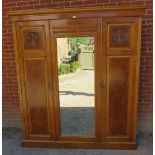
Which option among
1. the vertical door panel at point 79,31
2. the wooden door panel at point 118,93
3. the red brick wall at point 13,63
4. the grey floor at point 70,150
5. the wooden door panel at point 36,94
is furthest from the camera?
the red brick wall at point 13,63

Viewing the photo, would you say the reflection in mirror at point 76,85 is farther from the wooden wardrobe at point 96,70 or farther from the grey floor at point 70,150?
the grey floor at point 70,150

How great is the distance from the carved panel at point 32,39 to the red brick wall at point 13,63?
0.83 metres

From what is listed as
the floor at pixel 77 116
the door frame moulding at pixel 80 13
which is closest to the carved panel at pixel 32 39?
the door frame moulding at pixel 80 13

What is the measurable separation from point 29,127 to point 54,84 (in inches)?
33.8

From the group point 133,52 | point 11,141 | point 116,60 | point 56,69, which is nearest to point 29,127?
point 11,141

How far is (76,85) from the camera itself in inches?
141

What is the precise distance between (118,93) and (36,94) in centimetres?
124

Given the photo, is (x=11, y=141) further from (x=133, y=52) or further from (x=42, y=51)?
(x=133, y=52)

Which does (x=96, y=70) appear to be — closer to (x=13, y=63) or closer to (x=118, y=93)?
(x=118, y=93)

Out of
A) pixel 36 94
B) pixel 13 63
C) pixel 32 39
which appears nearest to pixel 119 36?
pixel 32 39

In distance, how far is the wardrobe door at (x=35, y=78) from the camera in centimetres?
352

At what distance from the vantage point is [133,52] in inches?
135

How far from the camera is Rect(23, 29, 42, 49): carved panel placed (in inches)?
138

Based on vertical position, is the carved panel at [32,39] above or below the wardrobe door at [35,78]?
above
